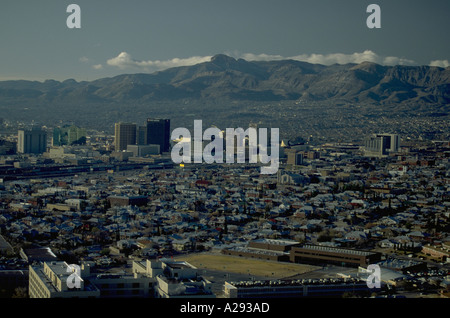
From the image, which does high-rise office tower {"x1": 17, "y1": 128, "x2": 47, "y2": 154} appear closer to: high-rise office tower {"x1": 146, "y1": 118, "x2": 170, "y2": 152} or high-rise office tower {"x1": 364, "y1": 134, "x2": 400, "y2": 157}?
high-rise office tower {"x1": 146, "y1": 118, "x2": 170, "y2": 152}

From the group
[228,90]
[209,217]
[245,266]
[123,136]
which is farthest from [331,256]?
[228,90]

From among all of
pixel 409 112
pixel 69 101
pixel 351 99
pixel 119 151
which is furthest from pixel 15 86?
pixel 119 151

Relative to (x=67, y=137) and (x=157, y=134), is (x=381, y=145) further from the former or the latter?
(x=67, y=137)

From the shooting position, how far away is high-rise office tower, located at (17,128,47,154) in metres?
28.8

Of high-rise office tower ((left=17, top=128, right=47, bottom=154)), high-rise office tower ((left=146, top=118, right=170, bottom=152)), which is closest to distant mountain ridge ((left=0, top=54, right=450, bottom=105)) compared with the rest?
high-rise office tower ((left=146, top=118, right=170, bottom=152))

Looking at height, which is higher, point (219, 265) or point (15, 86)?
point (15, 86)

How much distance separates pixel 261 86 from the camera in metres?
66.1

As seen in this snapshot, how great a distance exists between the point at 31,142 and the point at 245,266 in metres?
21.2

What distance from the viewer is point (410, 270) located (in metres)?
8.88

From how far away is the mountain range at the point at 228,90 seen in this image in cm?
5362

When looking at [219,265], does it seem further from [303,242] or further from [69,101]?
[69,101]

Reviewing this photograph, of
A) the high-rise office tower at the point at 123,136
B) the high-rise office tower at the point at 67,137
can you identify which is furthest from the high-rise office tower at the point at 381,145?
the high-rise office tower at the point at 67,137

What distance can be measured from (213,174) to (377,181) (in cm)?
478

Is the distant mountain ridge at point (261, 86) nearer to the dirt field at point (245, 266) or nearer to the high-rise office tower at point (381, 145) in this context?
the high-rise office tower at point (381, 145)
